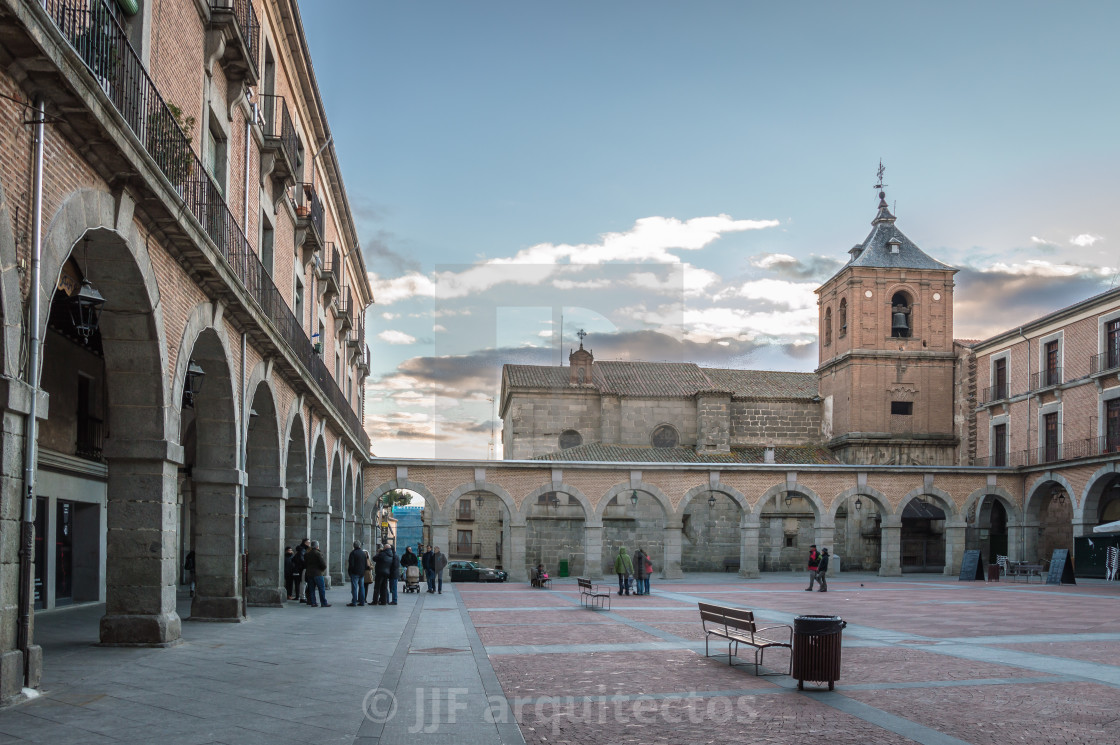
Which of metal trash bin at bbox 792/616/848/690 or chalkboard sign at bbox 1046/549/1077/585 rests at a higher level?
metal trash bin at bbox 792/616/848/690

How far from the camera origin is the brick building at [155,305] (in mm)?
8023

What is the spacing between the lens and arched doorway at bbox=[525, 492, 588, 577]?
46.7 meters

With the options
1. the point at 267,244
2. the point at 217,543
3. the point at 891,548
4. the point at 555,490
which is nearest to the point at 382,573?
the point at 217,543

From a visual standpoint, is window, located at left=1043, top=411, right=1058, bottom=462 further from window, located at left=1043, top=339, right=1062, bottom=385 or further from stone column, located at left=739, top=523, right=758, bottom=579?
stone column, located at left=739, top=523, right=758, bottom=579

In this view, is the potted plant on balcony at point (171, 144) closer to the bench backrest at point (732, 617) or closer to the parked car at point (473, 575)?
the bench backrest at point (732, 617)

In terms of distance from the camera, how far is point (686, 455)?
Answer: 160ft

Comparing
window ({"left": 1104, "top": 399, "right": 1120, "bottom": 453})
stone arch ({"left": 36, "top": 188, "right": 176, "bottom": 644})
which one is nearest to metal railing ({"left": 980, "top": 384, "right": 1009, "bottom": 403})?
window ({"left": 1104, "top": 399, "right": 1120, "bottom": 453})

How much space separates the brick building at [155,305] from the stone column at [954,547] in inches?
1061

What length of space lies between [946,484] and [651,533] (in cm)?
1368

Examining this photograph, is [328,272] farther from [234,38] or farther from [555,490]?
[555,490]

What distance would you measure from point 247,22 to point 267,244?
469 centimetres

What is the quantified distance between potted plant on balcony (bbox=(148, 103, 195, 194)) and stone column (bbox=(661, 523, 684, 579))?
2875 cm

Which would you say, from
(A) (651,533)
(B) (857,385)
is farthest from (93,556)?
(B) (857,385)

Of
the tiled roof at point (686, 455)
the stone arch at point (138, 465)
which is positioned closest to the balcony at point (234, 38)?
the stone arch at point (138, 465)
